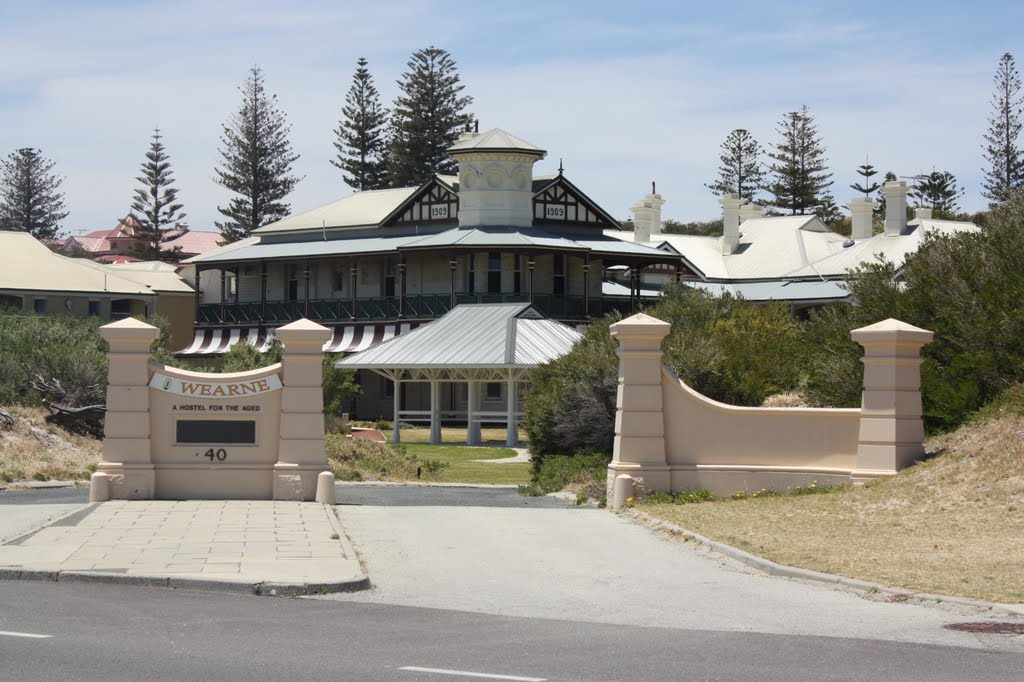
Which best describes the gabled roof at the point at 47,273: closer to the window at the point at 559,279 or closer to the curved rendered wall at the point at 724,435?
the window at the point at 559,279

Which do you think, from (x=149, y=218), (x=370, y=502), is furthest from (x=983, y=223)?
(x=149, y=218)

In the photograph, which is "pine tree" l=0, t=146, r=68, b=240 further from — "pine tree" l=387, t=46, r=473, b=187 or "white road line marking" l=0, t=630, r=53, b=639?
"white road line marking" l=0, t=630, r=53, b=639

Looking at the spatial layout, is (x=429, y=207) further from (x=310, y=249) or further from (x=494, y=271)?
(x=494, y=271)

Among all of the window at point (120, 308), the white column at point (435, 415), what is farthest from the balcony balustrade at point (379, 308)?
the white column at point (435, 415)

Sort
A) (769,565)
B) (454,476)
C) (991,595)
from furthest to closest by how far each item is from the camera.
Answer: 1. (454,476)
2. (769,565)
3. (991,595)

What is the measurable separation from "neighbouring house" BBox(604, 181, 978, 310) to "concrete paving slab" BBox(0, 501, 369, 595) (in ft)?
137

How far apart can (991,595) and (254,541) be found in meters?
7.29

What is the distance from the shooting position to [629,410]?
63.7ft

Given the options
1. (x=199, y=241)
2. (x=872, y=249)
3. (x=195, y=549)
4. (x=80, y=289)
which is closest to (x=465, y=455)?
(x=195, y=549)

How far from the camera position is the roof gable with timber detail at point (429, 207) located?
194 feet

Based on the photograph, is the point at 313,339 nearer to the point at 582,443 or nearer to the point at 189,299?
the point at 582,443

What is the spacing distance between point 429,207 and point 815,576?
47828mm

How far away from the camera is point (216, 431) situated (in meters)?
20.0

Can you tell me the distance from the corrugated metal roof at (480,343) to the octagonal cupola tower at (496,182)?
8.15 meters
